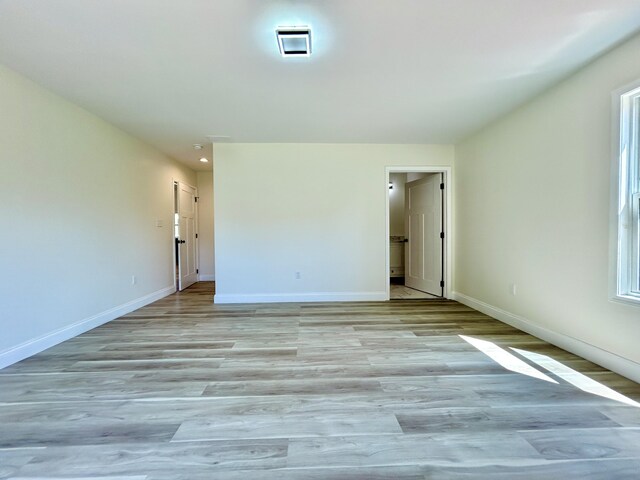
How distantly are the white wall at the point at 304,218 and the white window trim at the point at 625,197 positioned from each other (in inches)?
97.9

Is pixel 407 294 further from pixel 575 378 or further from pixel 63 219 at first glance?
pixel 63 219

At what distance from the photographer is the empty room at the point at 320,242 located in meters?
1.52

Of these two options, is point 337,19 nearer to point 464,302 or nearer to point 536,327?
point 536,327

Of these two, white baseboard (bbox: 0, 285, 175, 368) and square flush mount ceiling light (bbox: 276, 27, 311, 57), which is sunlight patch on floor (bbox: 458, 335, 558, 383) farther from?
white baseboard (bbox: 0, 285, 175, 368)

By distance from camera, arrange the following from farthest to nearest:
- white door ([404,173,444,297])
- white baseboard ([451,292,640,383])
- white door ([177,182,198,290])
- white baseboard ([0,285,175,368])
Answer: white door ([177,182,198,290]) < white door ([404,173,444,297]) < white baseboard ([0,285,175,368]) < white baseboard ([451,292,640,383])

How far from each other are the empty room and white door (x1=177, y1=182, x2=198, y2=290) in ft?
3.62

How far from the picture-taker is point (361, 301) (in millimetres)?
4461

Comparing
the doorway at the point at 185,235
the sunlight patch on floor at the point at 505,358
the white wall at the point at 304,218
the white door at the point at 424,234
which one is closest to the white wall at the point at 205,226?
the doorway at the point at 185,235

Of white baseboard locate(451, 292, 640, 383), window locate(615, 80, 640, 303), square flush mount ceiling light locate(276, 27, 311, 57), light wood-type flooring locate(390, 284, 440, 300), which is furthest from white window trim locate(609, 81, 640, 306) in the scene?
light wood-type flooring locate(390, 284, 440, 300)

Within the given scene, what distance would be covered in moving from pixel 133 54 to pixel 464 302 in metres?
4.67

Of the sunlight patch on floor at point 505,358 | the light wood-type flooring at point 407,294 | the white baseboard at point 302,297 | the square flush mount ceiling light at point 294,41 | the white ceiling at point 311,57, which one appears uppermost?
the white ceiling at point 311,57

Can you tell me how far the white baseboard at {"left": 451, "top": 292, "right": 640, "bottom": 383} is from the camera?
2.06 metres

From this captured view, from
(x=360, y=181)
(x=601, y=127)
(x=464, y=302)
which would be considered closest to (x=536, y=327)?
(x=464, y=302)

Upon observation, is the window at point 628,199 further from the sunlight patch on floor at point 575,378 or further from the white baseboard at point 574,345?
the sunlight patch on floor at point 575,378
